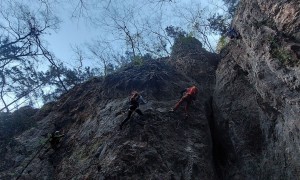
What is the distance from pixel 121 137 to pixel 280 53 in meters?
6.00

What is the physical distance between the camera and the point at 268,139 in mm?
11281

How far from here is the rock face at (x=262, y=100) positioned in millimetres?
9562

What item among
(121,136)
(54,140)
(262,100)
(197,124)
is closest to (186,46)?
(197,124)

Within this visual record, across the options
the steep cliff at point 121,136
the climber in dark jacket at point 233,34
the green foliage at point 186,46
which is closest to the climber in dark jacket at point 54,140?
the steep cliff at point 121,136

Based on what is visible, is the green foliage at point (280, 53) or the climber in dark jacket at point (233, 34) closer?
the green foliage at point (280, 53)

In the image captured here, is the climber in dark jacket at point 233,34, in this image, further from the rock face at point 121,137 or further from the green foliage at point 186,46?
the green foliage at point 186,46

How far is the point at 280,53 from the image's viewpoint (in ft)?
33.3

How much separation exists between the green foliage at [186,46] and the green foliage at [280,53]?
929 cm

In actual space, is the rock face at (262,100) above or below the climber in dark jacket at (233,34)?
below

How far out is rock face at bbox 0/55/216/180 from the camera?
33.2ft

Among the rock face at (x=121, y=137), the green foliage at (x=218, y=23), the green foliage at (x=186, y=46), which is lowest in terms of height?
the rock face at (x=121, y=137)

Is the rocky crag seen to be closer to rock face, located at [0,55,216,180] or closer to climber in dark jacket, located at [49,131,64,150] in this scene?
rock face, located at [0,55,216,180]

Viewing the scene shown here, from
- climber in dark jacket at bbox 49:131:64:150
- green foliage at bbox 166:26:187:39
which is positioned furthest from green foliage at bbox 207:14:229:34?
climber in dark jacket at bbox 49:131:64:150

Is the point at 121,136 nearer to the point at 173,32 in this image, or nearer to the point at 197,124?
the point at 197,124
